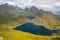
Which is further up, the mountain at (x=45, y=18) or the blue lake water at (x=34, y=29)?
the mountain at (x=45, y=18)

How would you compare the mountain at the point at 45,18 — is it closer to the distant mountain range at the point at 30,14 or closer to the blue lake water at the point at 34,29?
the distant mountain range at the point at 30,14

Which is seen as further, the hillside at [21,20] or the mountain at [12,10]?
the mountain at [12,10]

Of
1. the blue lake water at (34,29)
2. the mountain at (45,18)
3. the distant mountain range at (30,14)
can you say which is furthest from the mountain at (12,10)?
the blue lake water at (34,29)

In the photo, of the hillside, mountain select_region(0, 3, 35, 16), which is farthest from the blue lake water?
mountain select_region(0, 3, 35, 16)

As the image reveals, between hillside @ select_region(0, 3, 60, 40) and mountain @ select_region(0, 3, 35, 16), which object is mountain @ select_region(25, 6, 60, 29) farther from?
mountain @ select_region(0, 3, 35, 16)

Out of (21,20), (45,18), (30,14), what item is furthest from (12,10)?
(45,18)

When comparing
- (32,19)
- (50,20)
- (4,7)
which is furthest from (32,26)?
(4,7)

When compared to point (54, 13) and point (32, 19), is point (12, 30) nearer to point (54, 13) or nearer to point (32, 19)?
point (32, 19)
